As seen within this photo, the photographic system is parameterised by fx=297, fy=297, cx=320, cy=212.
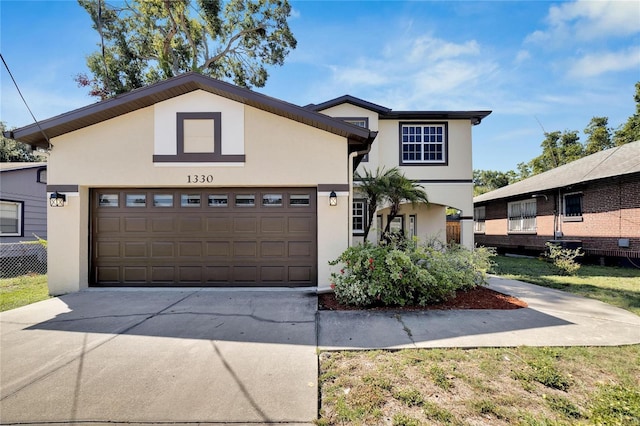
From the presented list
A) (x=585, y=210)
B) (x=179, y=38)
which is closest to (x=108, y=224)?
(x=179, y=38)

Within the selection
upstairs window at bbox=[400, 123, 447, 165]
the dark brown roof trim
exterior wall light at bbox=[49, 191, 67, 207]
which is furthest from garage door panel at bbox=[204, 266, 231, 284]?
upstairs window at bbox=[400, 123, 447, 165]

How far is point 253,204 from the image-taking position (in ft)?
24.9

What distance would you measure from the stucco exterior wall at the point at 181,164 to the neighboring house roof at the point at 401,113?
593cm

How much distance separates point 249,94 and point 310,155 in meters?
1.99

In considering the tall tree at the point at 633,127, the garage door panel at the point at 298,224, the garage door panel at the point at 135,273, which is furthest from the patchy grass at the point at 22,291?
the tall tree at the point at 633,127

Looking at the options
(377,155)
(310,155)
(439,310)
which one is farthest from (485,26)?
(439,310)

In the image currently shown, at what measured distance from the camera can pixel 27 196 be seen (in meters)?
12.5

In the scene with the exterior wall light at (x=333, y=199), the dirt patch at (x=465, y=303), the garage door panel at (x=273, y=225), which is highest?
the exterior wall light at (x=333, y=199)

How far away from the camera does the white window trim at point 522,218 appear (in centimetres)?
1670

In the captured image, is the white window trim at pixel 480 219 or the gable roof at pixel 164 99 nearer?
the gable roof at pixel 164 99

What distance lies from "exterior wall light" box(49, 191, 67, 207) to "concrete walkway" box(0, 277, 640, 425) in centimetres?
222

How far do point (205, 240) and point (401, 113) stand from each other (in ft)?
31.2

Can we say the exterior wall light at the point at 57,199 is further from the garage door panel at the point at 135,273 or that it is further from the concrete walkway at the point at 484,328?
the concrete walkway at the point at 484,328

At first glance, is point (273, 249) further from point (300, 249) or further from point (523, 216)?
point (523, 216)
